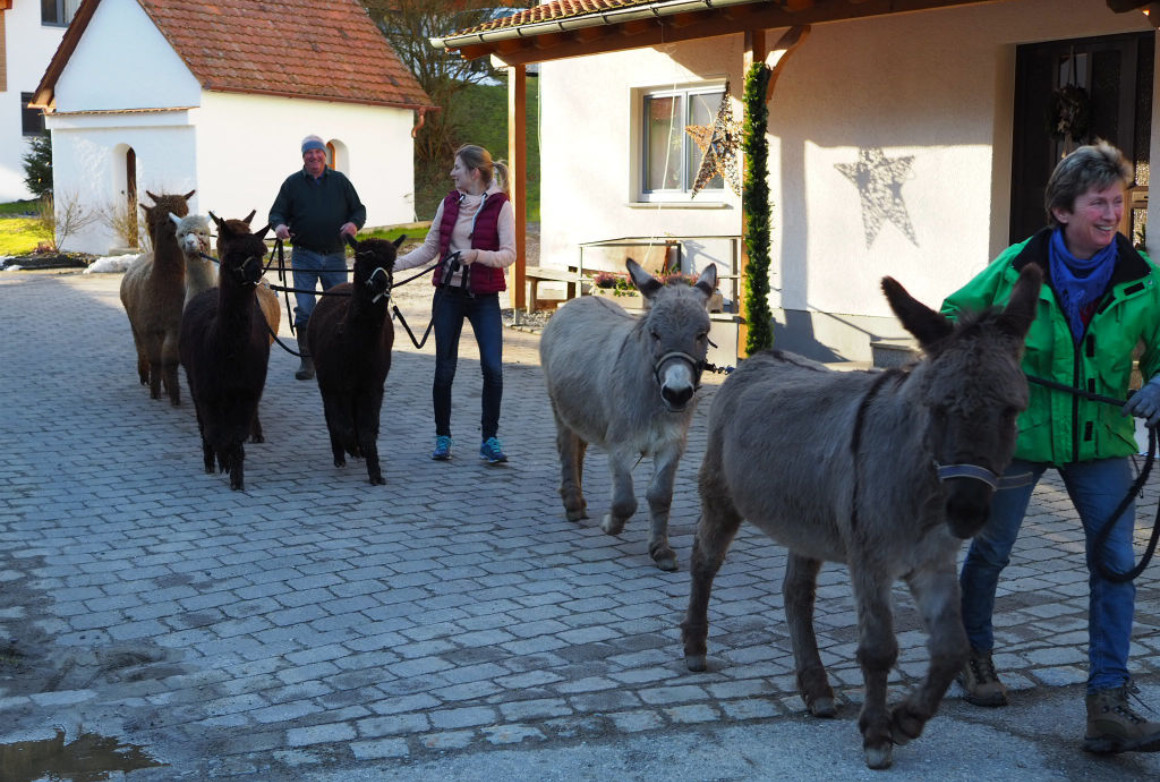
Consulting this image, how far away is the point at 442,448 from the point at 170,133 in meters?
20.5

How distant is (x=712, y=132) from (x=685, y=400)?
26.5ft

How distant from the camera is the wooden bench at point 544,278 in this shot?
16.7m

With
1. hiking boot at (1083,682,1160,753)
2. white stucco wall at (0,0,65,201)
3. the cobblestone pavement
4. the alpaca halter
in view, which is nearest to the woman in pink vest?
the alpaca halter

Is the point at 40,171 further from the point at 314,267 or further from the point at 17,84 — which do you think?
the point at 314,267

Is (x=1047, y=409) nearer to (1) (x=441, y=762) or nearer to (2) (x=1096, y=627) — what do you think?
(2) (x=1096, y=627)

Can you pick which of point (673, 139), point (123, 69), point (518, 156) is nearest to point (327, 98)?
point (123, 69)

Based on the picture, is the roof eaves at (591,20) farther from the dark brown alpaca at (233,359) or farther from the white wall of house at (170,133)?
the white wall of house at (170,133)

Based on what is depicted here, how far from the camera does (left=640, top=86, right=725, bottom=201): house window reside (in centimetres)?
1516

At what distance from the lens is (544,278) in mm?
17016

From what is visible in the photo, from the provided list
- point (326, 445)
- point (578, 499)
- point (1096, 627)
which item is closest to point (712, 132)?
point (326, 445)

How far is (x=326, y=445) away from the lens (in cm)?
1000

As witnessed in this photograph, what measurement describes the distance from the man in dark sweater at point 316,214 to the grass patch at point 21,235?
65.4 feet

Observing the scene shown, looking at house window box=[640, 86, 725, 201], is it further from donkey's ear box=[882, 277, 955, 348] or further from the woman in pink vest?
donkey's ear box=[882, 277, 955, 348]

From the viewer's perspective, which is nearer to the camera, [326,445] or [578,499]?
[578,499]
